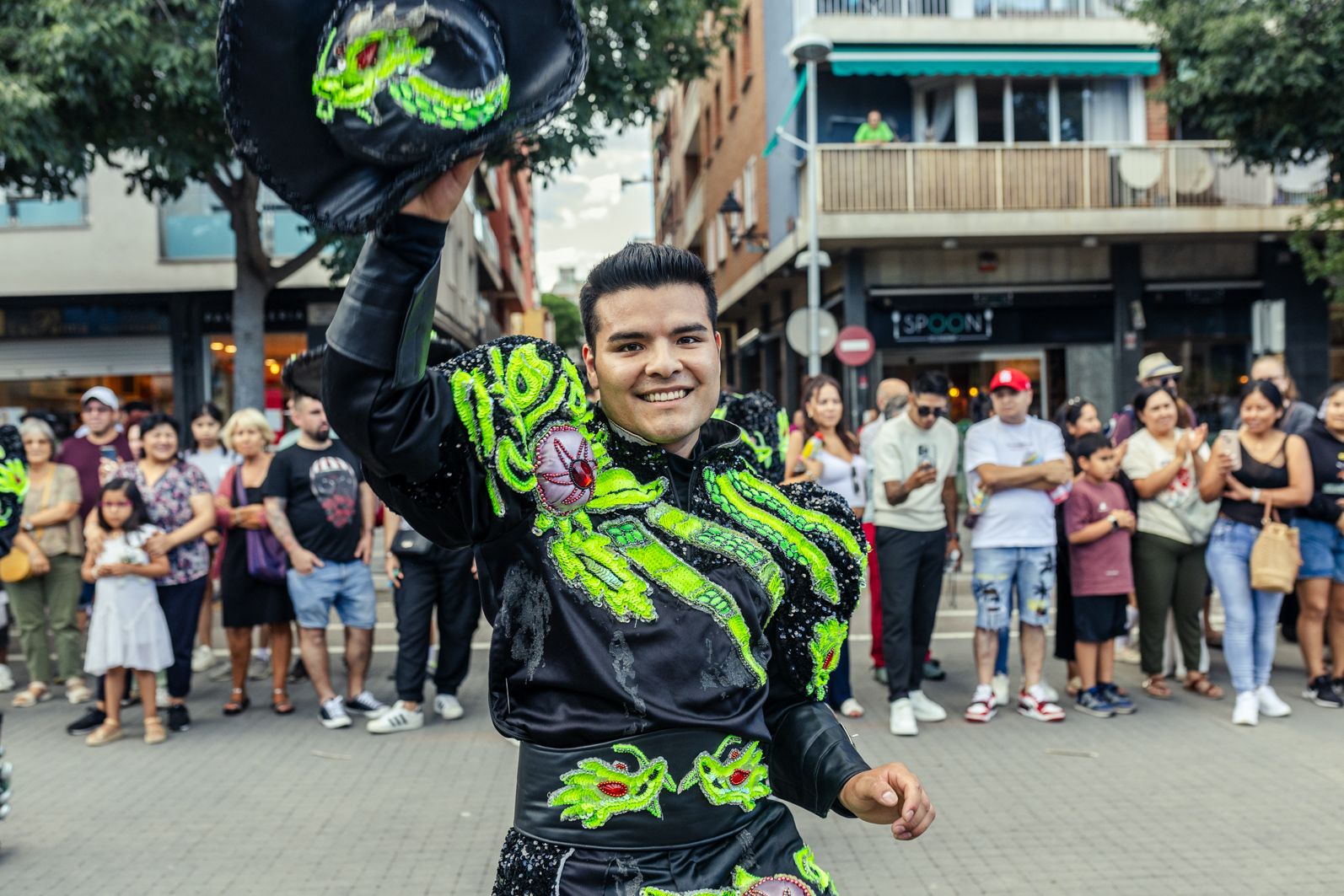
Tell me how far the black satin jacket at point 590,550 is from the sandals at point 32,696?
6860 millimetres

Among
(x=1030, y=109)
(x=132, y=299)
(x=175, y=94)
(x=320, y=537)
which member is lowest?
(x=320, y=537)

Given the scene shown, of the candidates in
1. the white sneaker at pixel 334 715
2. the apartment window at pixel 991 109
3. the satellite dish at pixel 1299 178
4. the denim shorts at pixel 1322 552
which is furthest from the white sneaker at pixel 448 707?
the satellite dish at pixel 1299 178

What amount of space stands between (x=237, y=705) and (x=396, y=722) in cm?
121

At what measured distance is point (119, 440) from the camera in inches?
361

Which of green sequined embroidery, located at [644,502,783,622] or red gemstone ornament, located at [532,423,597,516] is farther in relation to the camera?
green sequined embroidery, located at [644,502,783,622]

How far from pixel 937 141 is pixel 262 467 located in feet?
44.0

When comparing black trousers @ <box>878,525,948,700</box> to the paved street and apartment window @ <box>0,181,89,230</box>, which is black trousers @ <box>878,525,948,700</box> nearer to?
the paved street

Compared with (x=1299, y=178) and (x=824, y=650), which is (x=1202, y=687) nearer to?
(x=824, y=650)

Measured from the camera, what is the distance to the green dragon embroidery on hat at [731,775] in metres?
1.72

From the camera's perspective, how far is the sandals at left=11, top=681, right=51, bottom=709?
7312 millimetres

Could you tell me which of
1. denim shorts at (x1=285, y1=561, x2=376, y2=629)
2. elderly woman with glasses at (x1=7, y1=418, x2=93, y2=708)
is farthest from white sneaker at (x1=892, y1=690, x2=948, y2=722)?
elderly woman with glasses at (x1=7, y1=418, x2=93, y2=708)

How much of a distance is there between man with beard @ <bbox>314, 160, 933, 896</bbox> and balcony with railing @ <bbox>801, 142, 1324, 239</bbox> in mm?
15372

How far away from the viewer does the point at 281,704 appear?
7.01 m

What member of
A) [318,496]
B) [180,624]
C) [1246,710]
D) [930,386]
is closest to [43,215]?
[180,624]
